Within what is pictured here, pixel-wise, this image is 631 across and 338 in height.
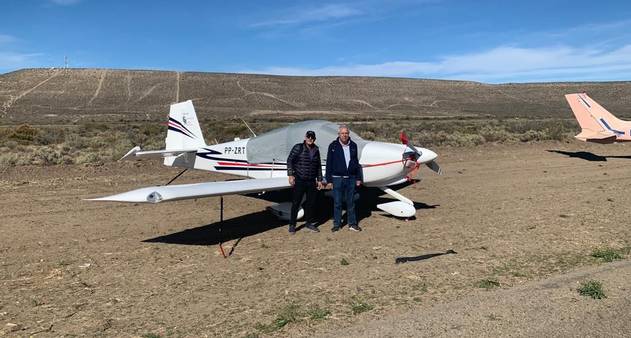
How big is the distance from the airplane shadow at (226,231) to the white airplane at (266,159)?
357mm

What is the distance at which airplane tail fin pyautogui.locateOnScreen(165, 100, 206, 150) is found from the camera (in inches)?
432

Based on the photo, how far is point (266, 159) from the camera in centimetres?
945

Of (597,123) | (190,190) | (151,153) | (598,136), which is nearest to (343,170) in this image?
(190,190)

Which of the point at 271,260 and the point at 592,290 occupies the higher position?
the point at 592,290

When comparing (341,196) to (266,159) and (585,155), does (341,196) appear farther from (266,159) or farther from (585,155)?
(585,155)

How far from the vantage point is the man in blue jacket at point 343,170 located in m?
8.07

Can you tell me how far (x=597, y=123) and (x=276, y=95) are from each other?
81.4 meters

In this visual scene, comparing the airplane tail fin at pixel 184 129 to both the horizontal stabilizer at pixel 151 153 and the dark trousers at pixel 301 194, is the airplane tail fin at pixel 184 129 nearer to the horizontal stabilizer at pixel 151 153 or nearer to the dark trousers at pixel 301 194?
the horizontal stabilizer at pixel 151 153

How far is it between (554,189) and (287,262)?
8087 mm

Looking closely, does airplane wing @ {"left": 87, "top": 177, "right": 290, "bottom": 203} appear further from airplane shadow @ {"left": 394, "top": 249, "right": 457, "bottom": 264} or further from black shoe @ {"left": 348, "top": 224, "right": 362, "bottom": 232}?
airplane shadow @ {"left": 394, "top": 249, "right": 457, "bottom": 264}

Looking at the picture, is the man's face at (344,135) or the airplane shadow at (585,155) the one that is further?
the airplane shadow at (585,155)

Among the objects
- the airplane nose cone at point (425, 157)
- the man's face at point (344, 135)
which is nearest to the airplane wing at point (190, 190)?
the man's face at point (344, 135)

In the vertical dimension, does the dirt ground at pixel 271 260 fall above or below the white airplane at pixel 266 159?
below

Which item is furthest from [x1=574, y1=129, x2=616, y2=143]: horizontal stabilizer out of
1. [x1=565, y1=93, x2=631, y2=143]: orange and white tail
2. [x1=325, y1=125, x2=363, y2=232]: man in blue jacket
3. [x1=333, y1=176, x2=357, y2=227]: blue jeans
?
[x1=333, y1=176, x2=357, y2=227]: blue jeans
